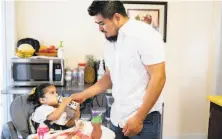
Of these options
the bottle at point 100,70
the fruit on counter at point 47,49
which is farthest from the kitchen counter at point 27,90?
the fruit on counter at point 47,49

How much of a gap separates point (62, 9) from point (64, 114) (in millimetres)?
1628

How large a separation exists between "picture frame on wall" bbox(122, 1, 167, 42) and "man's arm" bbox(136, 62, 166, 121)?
1.80 meters

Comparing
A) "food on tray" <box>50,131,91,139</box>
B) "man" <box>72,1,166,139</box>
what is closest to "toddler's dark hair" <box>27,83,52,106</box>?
"food on tray" <box>50,131,91,139</box>

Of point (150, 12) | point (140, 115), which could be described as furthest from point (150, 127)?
point (150, 12)

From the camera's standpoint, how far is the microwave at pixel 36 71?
2.59 m

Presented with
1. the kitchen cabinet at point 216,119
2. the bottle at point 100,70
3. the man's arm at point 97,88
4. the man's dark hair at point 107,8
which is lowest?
the kitchen cabinet at point 216,119

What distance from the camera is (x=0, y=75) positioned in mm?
2652

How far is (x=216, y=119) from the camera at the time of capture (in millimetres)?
2295

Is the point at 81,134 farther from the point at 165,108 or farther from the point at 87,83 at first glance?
the point at 165,108

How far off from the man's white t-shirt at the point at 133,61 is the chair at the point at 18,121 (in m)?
0.69

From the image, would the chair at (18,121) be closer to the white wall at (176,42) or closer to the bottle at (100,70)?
the bottle at (100,70)

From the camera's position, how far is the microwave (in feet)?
8.50

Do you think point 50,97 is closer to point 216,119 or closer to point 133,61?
point 133,61

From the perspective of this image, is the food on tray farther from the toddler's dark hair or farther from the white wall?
the white wall
